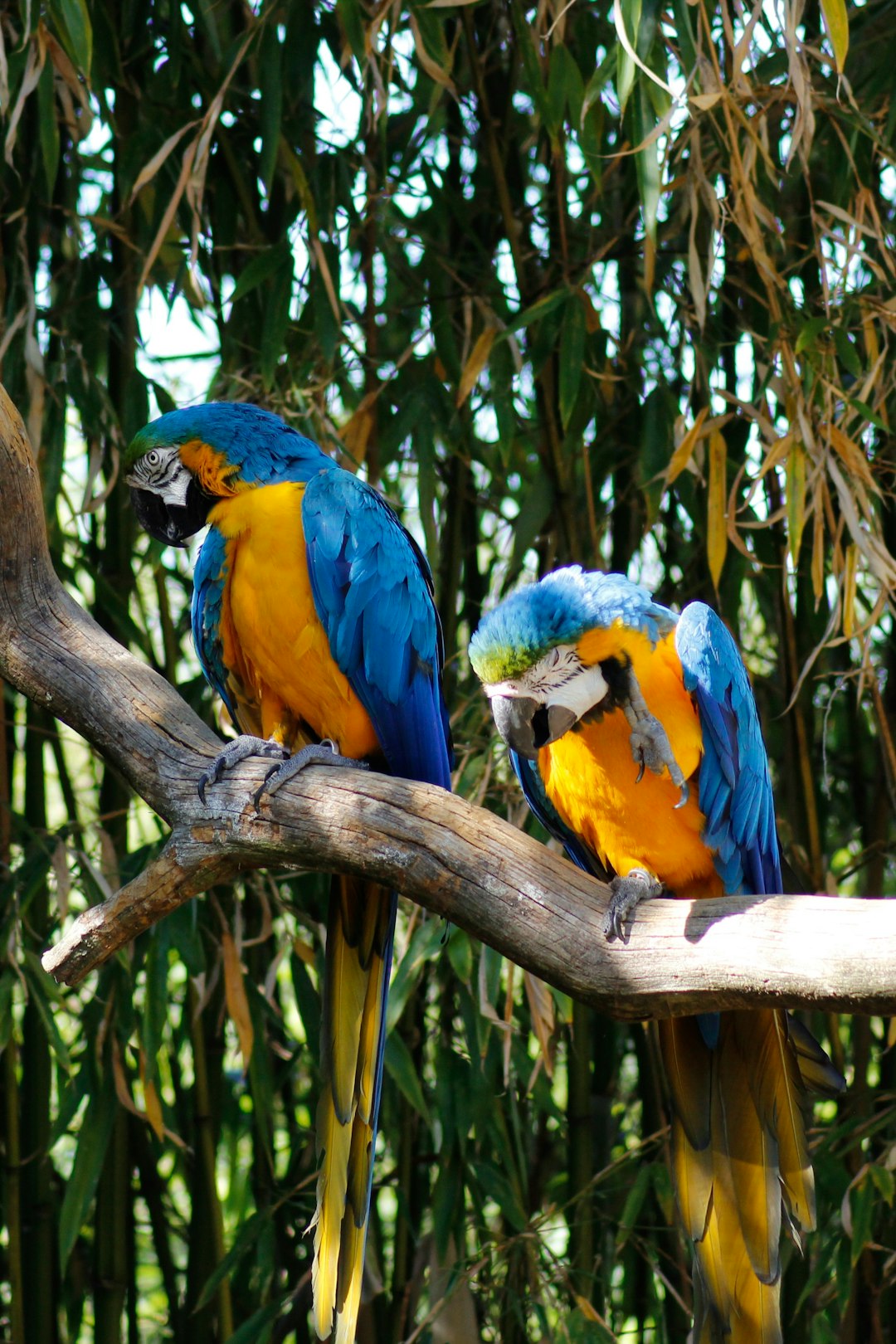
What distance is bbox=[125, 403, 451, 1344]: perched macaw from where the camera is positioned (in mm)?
1777

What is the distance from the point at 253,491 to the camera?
1.87m

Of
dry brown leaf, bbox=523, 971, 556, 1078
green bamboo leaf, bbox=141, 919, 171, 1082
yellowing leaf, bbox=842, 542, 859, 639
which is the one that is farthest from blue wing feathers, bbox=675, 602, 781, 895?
green bamboo leaf, bbox=141, 919, 171, 1082

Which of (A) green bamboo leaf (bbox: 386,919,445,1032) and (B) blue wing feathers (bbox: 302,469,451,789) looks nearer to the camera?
(B) blue wing feathers (bbox: 302,469,451,789)

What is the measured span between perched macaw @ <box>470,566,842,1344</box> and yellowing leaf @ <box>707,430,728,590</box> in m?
0.36

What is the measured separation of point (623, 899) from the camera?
4.82ft

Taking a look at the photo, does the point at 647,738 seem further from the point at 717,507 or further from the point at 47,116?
the point at 47,116

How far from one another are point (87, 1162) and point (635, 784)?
1153 mm

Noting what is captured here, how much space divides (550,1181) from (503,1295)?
0.53m

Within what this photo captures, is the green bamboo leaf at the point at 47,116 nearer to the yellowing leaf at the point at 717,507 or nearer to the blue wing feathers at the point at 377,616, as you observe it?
the blue wing feathers at the point at 377,616

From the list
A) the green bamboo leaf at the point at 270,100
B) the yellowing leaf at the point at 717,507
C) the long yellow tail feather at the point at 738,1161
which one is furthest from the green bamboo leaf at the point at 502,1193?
the green bamboo leaf at the point at 270,100

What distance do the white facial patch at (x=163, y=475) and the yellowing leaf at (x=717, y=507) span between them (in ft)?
2.54

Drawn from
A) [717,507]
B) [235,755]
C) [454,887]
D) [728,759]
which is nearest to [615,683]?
[728,759]

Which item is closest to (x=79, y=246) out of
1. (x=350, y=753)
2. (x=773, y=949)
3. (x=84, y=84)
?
(x=84, y=84)

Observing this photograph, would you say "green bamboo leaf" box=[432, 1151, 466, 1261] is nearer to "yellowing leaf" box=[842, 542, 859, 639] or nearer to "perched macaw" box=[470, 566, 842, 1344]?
"perched macaw" box=[470, 566, 842, 1344]
